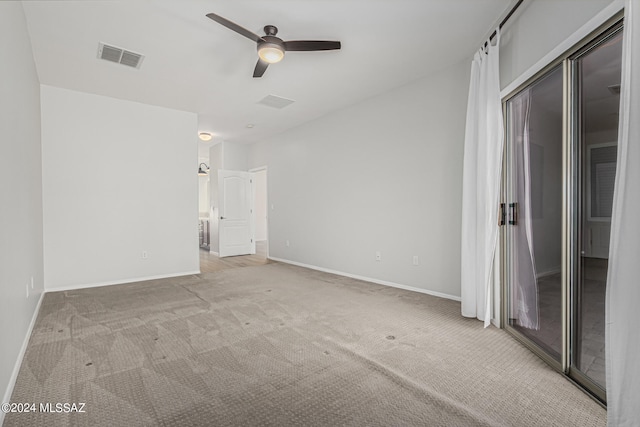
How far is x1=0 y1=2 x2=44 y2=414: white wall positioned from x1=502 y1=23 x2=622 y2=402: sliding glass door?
11.0 ft

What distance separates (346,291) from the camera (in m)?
4.09

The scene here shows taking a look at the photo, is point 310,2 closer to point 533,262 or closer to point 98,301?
point 533,262

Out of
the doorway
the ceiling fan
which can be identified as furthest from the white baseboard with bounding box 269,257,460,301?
the ceiling fan

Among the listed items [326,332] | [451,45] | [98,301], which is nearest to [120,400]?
[326,332]

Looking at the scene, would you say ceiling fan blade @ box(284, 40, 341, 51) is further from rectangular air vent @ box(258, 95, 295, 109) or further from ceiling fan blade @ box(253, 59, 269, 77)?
rectangular air vent @ box(258, 95, 295, 109)

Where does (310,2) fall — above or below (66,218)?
above

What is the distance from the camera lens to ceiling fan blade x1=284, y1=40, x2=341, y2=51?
9.07 ft

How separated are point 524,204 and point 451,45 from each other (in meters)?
1.89

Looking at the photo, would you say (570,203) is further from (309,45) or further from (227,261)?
(227,261)

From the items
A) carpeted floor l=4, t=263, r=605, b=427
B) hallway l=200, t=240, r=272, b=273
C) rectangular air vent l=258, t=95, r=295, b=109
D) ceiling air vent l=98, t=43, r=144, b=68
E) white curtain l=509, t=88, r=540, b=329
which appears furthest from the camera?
hallway l=200, t=240, r=272, b=273

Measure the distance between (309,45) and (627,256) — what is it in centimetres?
274

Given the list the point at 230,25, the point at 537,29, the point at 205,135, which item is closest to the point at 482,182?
the point at 537,29

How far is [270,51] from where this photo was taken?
282 centimetres

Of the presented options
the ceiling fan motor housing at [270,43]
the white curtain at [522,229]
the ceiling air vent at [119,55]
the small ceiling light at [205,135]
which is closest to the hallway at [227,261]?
the small ceiling light at [205,135]
